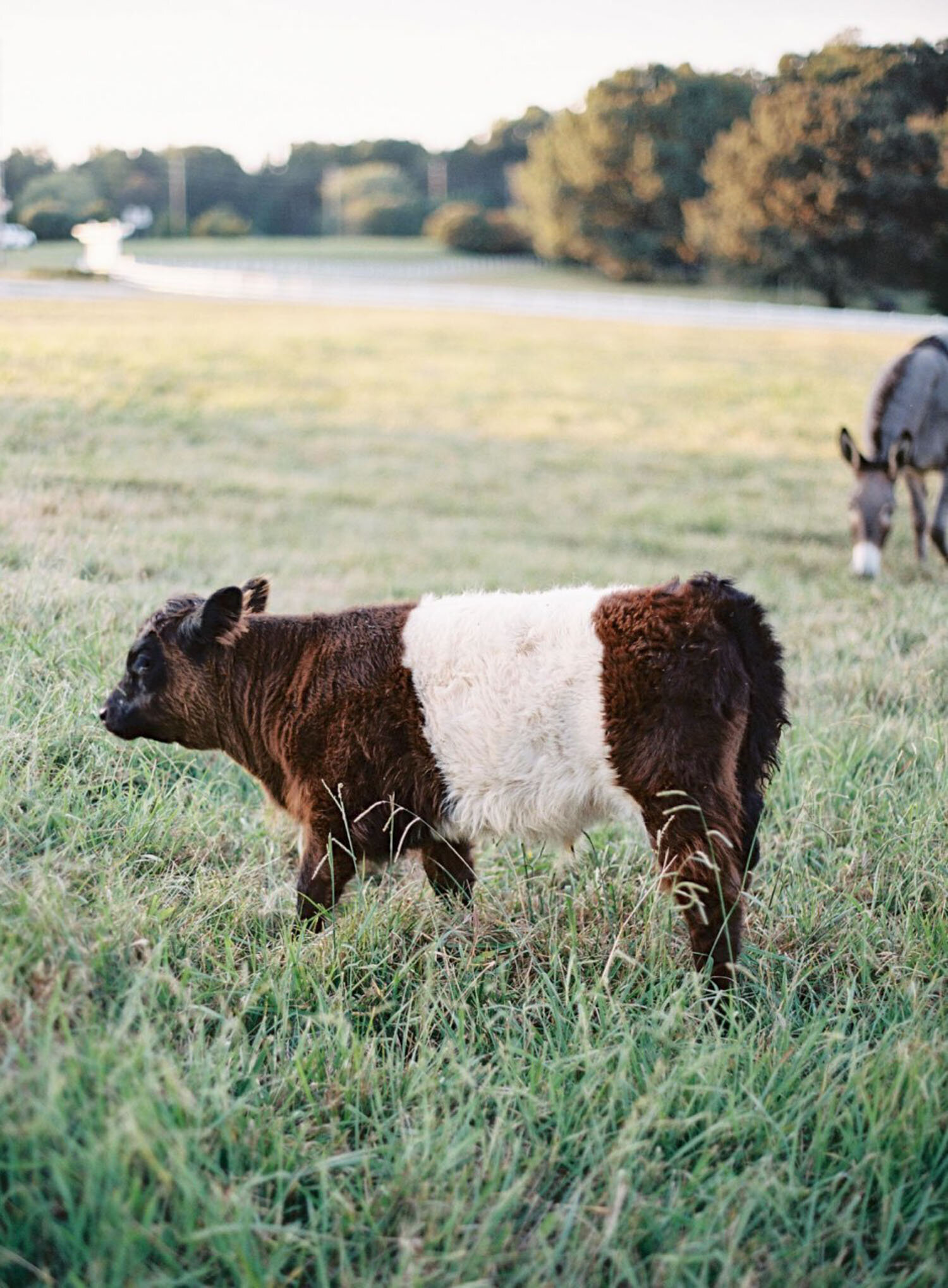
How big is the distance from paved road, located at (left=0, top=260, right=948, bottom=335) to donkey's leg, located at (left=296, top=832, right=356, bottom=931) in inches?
1044

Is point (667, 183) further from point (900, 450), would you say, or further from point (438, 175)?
point (900, 450)

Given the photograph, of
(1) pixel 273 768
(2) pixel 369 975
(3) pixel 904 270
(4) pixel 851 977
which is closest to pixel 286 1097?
(2) pixel 369 975

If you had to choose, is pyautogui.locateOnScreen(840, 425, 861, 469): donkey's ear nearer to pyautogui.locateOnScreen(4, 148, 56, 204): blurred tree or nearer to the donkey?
the donkey

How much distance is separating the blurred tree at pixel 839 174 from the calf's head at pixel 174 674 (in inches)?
674

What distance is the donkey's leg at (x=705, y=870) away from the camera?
3.26 meters

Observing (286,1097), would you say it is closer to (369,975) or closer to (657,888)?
(369,975)

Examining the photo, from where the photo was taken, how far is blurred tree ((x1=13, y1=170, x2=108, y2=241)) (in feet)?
76.3

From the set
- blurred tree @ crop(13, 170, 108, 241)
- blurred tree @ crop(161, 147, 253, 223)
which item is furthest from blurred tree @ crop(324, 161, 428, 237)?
blurred tree @ crop(13, 170, 108, 241)

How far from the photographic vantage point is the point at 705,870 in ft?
10.7

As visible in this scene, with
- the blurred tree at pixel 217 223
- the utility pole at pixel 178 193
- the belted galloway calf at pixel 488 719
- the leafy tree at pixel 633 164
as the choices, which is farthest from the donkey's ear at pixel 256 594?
the blurred tree at pixel 217 223

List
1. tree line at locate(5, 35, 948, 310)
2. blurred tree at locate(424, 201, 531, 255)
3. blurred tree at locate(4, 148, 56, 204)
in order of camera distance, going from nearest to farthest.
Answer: blurred tree at locate(4, 148, 56, 204) < tree line at locate(5, 35, 948, 310) < blurred tree at locate(424, 201, 531, 255)

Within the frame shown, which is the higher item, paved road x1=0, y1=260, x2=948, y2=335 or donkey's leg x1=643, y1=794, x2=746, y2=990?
paved road x1=0, y1=260, x2=948, y2=335

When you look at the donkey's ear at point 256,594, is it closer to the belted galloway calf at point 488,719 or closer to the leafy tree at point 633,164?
the belted galloway calf at point 488,719

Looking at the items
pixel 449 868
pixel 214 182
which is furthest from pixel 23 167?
pixel 214 182
